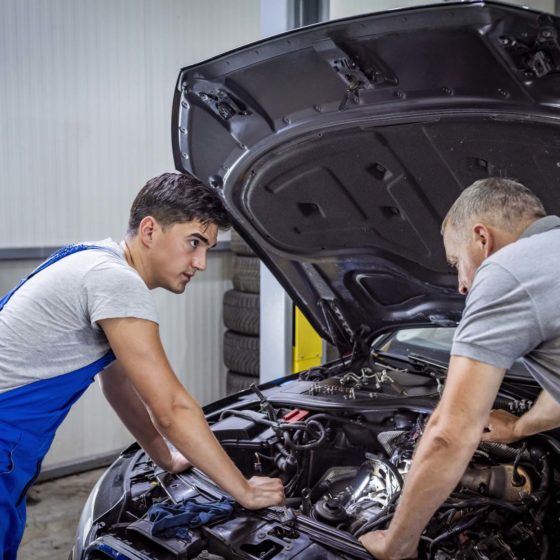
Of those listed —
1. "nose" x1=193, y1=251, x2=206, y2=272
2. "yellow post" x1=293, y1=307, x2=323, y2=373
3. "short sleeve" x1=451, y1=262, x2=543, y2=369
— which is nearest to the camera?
"short sleeve" x1=451, y1=262, x2=543, y2=369

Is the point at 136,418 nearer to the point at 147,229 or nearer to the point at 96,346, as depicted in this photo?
the point at 96,346

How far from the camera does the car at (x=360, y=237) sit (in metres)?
1.47

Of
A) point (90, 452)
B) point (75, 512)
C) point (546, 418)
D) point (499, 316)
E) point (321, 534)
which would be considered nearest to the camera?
point (499, 316)

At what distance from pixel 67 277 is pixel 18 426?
1.29 feet

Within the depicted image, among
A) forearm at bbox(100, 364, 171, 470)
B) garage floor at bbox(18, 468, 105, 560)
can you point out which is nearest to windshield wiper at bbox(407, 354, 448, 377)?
forearm at bbox(100, 364, 171, 470)

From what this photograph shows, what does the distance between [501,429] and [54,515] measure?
2686 millimetres

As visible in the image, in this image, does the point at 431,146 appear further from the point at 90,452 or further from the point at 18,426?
the point at 90,452

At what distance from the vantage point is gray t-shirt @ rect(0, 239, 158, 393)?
1588mm

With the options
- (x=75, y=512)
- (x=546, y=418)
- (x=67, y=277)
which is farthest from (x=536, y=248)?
(x=75, y=512)

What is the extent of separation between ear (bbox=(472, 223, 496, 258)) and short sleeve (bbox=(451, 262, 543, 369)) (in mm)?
163

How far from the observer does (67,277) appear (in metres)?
1.63

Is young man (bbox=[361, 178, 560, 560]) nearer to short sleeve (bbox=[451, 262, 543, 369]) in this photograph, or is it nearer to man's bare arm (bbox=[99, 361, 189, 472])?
short sleeve (bbox=[451, 262, 543, 369])

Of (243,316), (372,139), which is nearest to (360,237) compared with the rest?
(372,139)

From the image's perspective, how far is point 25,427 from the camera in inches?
64.1
